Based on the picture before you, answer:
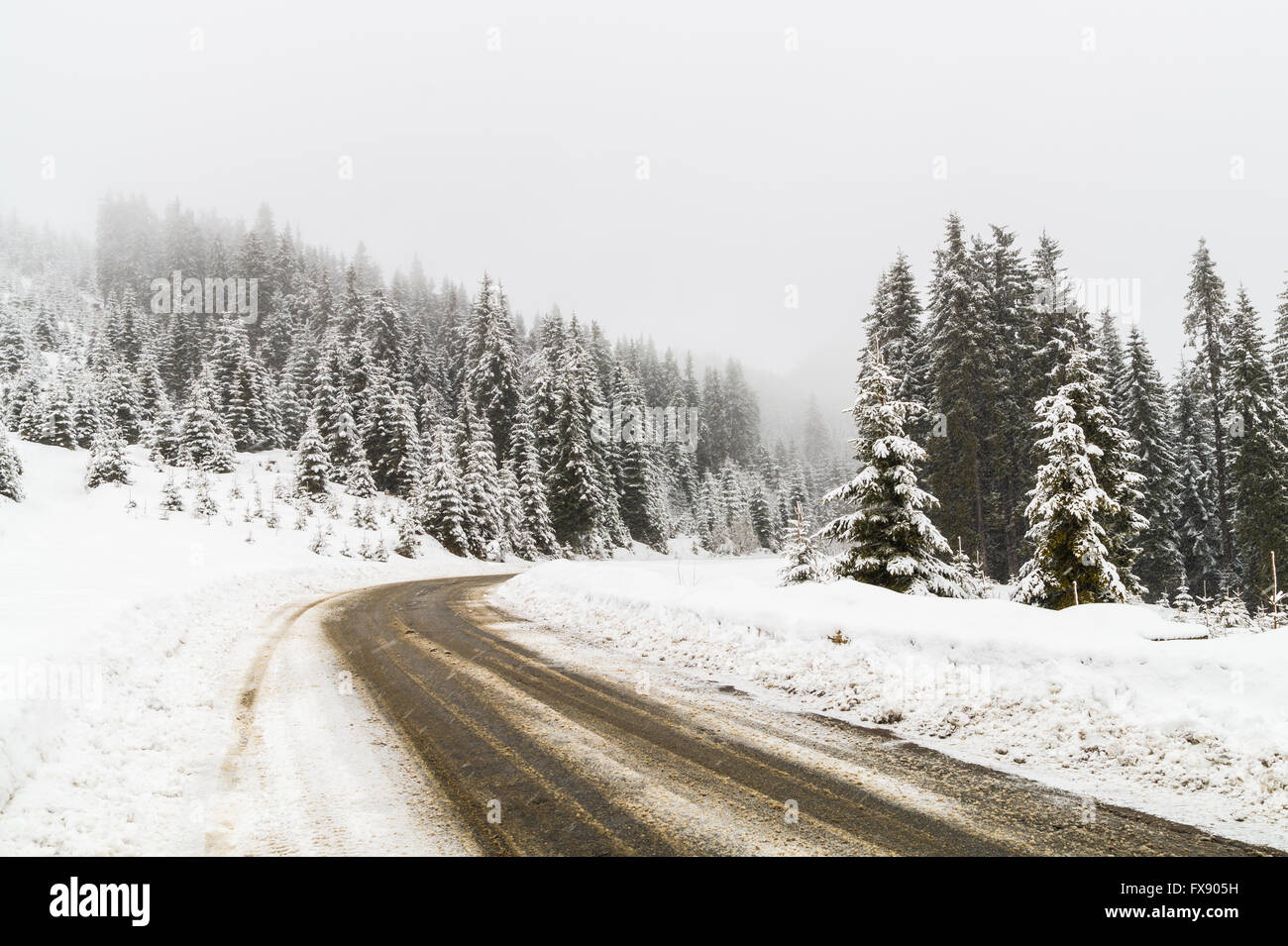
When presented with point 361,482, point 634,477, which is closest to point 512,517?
point 361,482

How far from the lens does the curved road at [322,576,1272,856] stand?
4.09 m

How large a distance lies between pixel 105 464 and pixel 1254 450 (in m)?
57.5

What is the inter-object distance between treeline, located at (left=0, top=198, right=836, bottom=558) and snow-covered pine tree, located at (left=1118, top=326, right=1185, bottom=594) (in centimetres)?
3413

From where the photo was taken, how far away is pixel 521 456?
155 feet

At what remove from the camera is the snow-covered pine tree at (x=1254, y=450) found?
29781mm

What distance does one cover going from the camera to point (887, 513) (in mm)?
15328

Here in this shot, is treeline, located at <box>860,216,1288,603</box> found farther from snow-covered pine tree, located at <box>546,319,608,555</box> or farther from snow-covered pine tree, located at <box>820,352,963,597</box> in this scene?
snow-covered pine tree, located at <box>546,319,608,555</box>

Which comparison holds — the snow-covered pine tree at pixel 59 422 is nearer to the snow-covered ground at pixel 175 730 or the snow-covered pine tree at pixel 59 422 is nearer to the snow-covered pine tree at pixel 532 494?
the snow-covered pine tree at pixel 532 494

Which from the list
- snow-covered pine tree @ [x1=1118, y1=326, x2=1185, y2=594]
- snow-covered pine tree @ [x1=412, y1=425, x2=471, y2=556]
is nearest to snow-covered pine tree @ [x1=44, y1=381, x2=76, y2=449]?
snow-covered pine tree @ [x1=412, y1=425, x2=471, y2=556]

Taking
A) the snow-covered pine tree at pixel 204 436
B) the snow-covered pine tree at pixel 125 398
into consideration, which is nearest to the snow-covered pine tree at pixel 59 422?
the snow-covered pine tree at pixel 204 436

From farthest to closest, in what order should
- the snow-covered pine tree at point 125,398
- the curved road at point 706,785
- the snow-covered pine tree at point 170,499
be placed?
the snow-covered pine tree at point 125,398 < the snow-covered pine tree at point 170,499 < the curved road at point 706,785

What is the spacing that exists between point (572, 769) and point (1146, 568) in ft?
137
